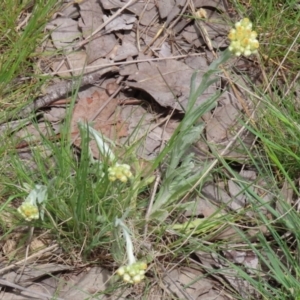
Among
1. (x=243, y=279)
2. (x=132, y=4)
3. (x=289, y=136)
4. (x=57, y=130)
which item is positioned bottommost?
(x=243, y=279)

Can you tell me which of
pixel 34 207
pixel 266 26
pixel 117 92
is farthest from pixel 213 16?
pixel 34 207

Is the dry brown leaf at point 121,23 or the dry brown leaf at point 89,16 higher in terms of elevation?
the dry brown leaf at point 89,16

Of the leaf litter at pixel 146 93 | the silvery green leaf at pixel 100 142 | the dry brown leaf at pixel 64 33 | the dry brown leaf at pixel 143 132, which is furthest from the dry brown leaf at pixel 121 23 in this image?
the silvery green leaf at pixel 100 142

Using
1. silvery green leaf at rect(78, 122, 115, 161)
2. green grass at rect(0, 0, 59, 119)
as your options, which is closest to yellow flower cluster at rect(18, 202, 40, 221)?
silvery green leaf at rect(78, 122, 115, 161)

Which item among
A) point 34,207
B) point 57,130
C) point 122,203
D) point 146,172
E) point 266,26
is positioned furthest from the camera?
point 266,26

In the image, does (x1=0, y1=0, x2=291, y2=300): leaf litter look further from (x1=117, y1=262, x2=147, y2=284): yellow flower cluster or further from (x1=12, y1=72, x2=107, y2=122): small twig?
(x1=117, y1=262, x2=147, y2=284): yellow flower cluster

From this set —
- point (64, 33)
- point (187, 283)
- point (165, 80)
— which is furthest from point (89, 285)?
point (64, 33)

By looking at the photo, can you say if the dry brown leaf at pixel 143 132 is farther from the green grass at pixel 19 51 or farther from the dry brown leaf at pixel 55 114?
the green grass at pixel 19 51

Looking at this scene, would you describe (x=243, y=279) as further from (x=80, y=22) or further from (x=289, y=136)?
(x=80, y=22)
